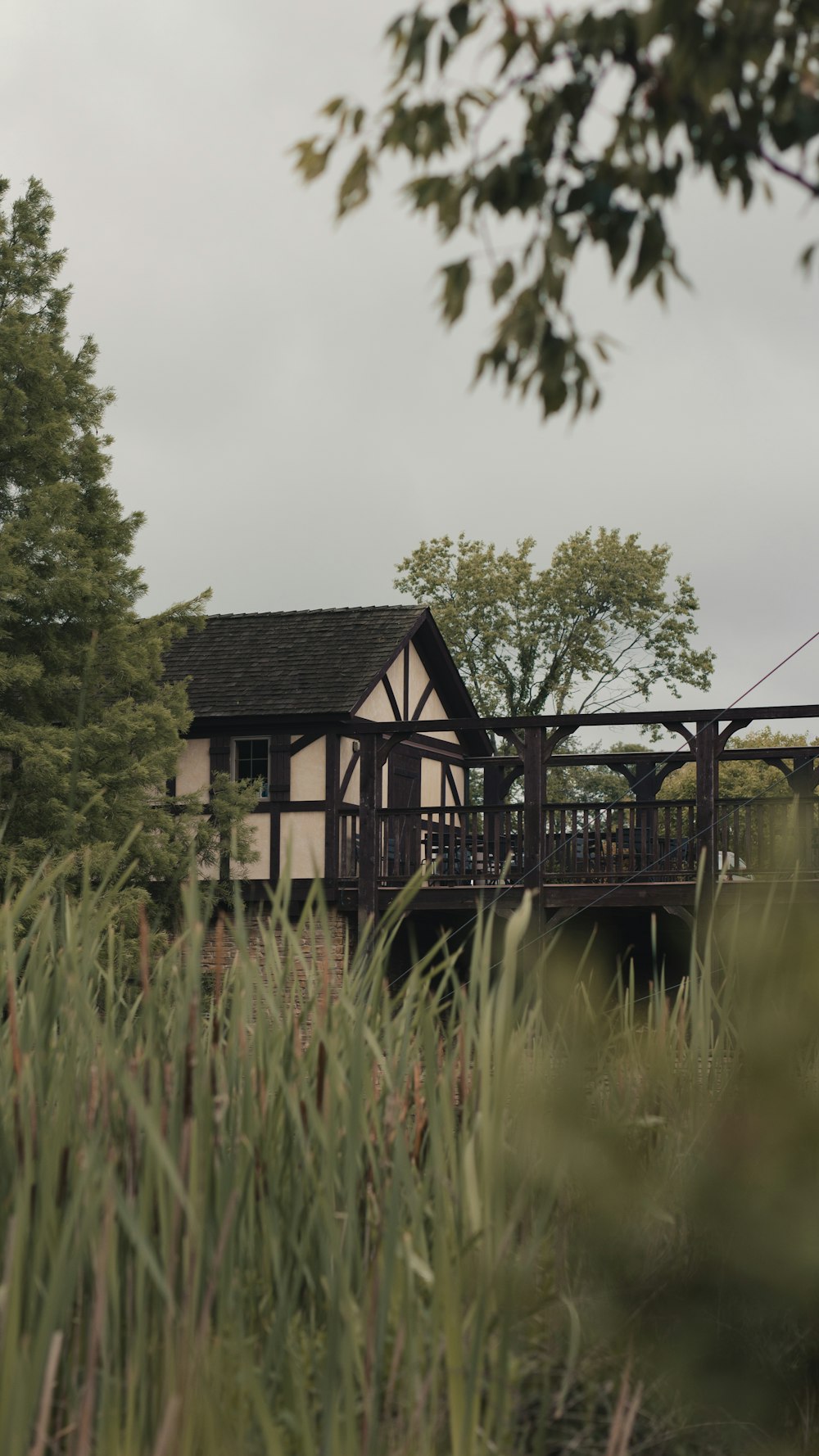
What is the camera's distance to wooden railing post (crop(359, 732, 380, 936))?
1662 cm

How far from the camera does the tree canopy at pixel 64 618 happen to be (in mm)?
15727

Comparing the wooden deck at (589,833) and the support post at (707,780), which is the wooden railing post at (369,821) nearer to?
the wooden deck at (589,833)

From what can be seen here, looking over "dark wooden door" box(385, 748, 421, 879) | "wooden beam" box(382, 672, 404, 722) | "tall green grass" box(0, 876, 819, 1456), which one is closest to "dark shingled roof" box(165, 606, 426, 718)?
"wooden beam" box(382, 672, 404, 722)

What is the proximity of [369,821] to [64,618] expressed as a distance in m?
4.03

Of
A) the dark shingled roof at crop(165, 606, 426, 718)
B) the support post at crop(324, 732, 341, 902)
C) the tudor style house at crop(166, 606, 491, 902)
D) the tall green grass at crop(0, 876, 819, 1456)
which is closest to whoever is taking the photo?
the tall green grass at crop(0, 876, 819, 1456)

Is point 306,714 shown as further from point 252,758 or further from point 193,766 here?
point 193,766

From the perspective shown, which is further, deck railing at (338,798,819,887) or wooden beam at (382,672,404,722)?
wooden beam at (382,672,404,722)

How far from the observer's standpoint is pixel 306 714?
61.4 ft

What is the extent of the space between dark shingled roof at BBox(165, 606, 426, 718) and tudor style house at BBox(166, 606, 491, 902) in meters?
0.02

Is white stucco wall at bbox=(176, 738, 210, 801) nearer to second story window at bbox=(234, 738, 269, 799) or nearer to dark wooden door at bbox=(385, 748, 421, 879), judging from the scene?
second story window at bbox=(234, 738, 269, 799)

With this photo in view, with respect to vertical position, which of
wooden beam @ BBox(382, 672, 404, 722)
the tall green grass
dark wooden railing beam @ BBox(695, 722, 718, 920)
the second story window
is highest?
wooden beam @ BBox(382, 672, 404, 722)

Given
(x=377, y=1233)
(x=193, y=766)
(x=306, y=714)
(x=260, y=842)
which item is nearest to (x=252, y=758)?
(x=193, y=766)

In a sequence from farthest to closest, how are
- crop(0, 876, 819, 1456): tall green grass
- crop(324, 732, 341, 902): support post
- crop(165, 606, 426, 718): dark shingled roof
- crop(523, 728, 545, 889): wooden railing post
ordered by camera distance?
crop(165, 606, 426, 718): dark shingled roof, crop(324, 732, 341, 902): support post, crop(523, 728, 545, 889): wooden railing post, crop(0, 876, 819, 1456): tall green grass

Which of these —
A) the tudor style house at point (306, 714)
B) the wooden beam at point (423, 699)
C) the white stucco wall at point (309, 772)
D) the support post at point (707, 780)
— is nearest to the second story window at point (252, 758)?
the tudor style house at point (306, 714)
